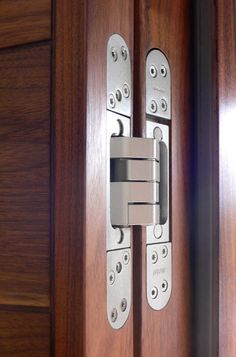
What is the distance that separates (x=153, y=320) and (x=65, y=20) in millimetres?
334

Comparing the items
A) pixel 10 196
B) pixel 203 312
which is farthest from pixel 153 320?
pixel 10 196

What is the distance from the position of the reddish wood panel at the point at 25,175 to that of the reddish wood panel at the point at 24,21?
0.4 inches

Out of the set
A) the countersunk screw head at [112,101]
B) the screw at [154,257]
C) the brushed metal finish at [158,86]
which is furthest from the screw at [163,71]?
the screw at [154,257]

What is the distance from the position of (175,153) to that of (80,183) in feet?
0.58

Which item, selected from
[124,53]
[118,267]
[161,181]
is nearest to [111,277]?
[118,267]

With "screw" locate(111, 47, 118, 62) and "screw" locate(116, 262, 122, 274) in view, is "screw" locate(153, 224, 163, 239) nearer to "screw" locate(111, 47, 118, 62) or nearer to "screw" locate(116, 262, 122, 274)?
"screw" locate(116, 262, 122, 274)

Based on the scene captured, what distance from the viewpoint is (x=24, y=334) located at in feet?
1.80

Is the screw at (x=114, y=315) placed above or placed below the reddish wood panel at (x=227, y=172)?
below

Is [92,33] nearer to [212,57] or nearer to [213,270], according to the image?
[212,57]

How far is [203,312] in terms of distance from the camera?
2.21ft

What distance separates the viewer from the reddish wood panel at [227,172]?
2.20 ft

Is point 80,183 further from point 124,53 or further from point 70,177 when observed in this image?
point 124,53

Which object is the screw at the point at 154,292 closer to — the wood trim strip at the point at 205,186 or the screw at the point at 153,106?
the wood trim strip at the point at 205,186

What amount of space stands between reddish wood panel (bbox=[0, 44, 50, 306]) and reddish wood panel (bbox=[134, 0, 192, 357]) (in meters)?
0.11
